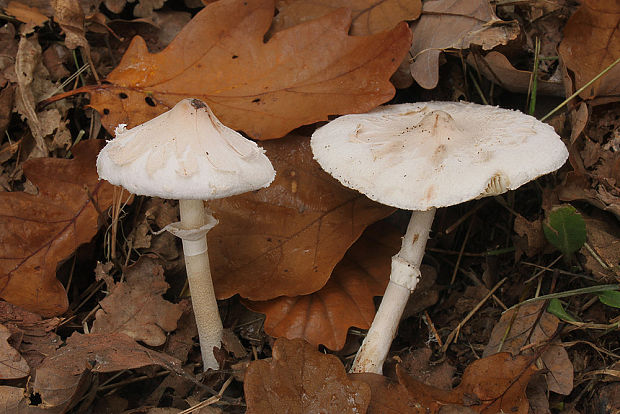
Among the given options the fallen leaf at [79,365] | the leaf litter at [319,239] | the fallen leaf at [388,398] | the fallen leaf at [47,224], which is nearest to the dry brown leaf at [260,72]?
the leaf litter at [319,239]

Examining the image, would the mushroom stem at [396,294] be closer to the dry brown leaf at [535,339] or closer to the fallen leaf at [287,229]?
the fallen leaf at [287,229]

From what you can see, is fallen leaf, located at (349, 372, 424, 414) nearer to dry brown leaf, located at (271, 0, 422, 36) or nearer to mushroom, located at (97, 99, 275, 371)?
mushroom, located at (97, 99, 275, 371)

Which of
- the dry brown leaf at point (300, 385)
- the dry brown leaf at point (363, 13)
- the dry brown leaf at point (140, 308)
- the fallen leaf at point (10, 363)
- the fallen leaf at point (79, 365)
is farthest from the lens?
the dry brown leaf at point (363, 13)

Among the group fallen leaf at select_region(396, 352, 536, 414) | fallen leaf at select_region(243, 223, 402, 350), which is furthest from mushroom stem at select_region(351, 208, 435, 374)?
fallen leaf at select_region(396, 352, 536, 414)

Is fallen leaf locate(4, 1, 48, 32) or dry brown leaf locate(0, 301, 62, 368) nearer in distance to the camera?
dry brown leaf locate(0, 301, 62, 368)

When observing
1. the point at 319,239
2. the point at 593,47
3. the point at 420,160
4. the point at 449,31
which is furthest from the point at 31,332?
the point at 593,47

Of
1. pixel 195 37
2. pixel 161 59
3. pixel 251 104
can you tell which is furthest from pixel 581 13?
pixel 161 59

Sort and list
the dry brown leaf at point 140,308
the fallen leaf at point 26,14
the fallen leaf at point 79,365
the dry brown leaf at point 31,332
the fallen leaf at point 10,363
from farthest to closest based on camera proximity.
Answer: the fallen leaf at point 26,14 < the dry brown leaf at point 140,308 < the dry brown leaf at point 31,332 < the fallen leaf at point 10,363 < the fallen leaf at point 79,365
